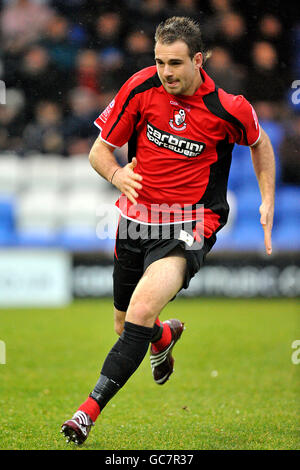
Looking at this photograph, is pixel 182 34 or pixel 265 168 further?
pixel 265 168

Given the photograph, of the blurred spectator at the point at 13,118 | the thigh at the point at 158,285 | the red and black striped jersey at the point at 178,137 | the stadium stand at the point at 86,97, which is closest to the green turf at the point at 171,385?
the thigh at the point at 158,285

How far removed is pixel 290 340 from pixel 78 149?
494 centimetres

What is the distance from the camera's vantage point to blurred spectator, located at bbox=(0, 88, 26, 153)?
10.8 meters

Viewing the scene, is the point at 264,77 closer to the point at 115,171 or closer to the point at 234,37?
the point at 234,37

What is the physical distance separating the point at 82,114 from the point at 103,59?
108 centimetres

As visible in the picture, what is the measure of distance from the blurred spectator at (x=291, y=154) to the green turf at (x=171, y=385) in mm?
2159

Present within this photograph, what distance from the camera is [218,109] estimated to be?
439cm

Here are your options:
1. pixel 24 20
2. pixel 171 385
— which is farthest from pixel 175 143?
pixel 24 20

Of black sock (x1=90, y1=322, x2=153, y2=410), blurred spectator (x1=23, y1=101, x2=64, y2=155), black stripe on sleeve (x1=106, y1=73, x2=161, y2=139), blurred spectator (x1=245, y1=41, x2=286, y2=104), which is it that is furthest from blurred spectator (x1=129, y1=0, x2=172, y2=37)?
black sock (x1=90, y1=322, x2=153, y2=410)

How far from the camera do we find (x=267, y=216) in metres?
4.43

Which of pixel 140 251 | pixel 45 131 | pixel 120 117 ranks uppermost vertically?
pixel 120 117

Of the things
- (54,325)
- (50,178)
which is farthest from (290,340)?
(50,178)

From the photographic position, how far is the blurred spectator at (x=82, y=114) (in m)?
10.4
